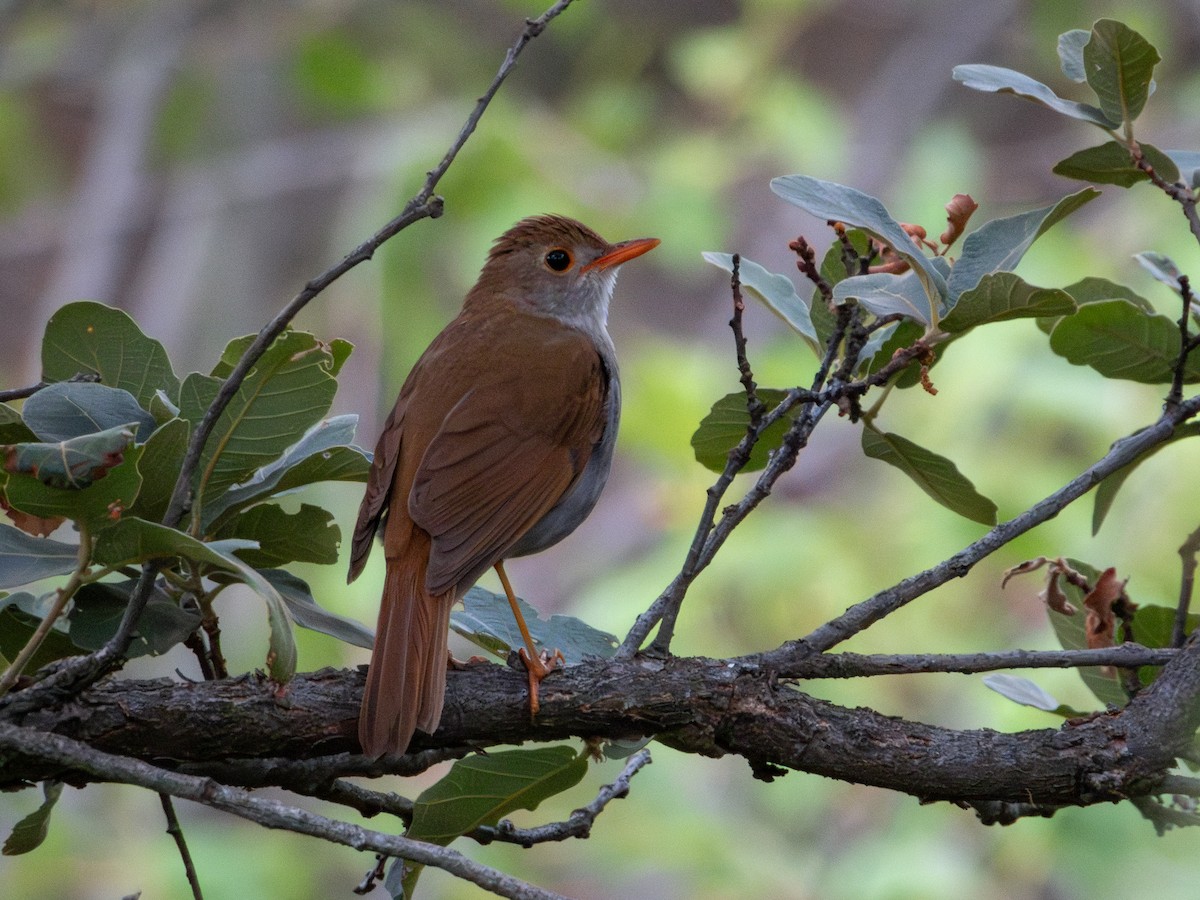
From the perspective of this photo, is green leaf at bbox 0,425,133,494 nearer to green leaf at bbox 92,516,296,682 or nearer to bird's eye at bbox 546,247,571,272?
green leaf at bbox 92,516,296,682

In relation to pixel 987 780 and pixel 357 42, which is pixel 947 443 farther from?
pixel 357 42

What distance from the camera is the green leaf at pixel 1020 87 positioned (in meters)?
2.31

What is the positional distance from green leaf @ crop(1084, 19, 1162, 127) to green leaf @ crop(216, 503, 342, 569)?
1.55 meters

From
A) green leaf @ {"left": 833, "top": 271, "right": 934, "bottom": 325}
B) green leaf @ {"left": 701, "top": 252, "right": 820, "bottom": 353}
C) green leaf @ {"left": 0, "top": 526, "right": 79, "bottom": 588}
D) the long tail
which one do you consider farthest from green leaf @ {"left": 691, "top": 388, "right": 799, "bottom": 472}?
green leaf @ {"left": 0, "top": 526, "right": 79, "bottom": 588}

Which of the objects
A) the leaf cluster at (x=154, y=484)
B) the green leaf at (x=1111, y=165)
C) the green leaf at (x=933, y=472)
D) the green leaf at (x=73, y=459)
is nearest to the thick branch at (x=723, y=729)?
the leaf cluster at (x=154, y=484)

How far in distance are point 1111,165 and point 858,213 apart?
0.48 m

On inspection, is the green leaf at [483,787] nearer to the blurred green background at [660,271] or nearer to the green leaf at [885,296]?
the green leaf at [885,296]

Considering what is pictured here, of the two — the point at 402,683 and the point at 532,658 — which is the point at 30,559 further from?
the point at 532,658

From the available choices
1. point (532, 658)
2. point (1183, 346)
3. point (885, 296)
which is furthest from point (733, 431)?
point (1183, 346)

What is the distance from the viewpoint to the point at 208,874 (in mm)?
5777

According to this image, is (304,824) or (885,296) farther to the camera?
(885,296)

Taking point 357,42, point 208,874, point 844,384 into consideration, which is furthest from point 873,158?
point 844,384

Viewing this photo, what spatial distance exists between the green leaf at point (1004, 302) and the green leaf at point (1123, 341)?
0.21 metres

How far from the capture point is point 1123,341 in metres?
2.41
